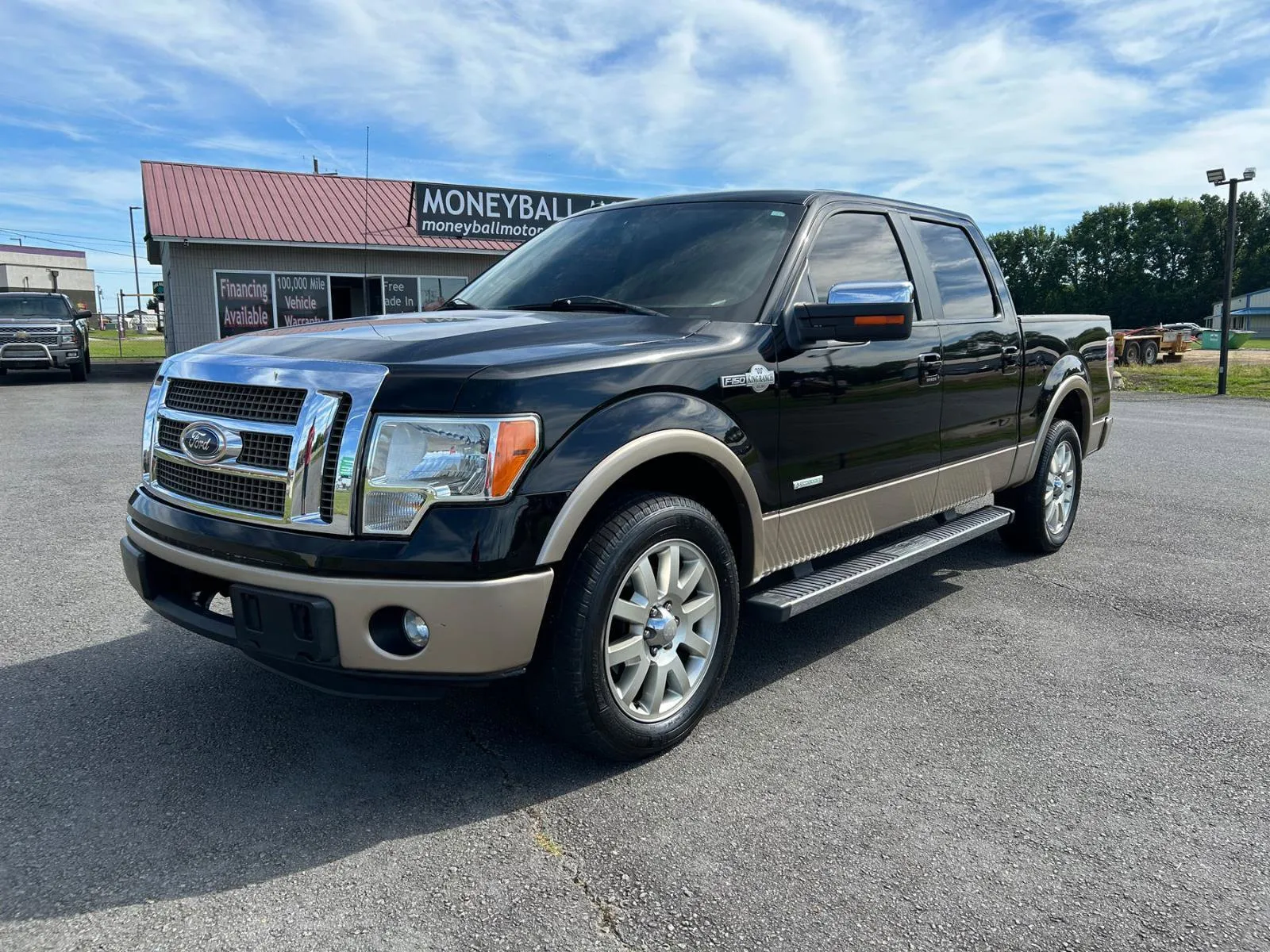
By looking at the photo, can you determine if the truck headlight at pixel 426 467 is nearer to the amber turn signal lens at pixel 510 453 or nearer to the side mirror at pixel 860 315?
the amber turn signal lens at pixel 510 453

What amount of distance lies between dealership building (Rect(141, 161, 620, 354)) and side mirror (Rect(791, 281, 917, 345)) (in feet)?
60.3

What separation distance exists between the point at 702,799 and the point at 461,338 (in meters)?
1.61

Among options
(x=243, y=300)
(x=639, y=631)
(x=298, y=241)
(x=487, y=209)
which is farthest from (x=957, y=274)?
(x=243, y=300)

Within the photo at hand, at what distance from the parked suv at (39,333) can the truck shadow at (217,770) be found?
18.1m

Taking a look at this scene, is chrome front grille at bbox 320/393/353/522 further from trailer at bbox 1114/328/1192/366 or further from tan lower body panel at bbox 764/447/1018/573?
trailer at bbox 1114/328/1192/366

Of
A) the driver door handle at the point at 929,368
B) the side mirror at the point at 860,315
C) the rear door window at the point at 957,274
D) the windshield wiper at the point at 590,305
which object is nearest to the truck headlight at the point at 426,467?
the windshield wiper at the point at 590,305

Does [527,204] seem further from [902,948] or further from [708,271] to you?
[902,948]

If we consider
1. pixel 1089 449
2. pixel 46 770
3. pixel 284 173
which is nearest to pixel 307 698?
pixel 46 770

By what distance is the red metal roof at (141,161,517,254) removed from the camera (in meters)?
21.5

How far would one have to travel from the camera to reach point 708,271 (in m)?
3.78

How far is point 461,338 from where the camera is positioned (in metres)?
2.98

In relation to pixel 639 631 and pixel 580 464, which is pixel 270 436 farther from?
pixel 639 631

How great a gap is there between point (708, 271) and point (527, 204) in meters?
20.0

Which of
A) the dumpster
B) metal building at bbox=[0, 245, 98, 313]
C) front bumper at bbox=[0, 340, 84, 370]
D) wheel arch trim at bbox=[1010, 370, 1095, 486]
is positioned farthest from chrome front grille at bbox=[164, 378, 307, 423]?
metal building at bbox=[0, 245, 98, 313]
